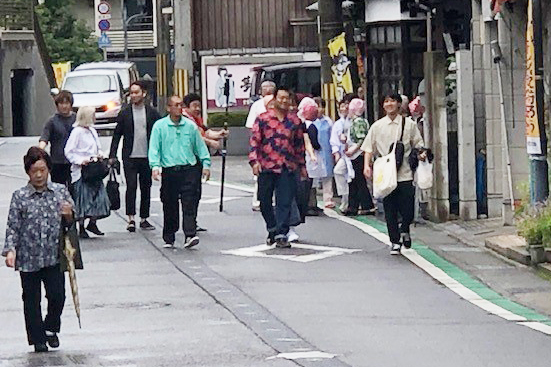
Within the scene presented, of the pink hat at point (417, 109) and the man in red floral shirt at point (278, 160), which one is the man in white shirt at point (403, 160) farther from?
the pink hat at point (417, 109)

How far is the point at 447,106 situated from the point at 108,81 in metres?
22.2

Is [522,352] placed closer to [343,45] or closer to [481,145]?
[481,145]

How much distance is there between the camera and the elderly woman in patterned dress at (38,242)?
10531mm

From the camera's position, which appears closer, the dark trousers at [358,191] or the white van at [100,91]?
the dark trousers at [358,191]

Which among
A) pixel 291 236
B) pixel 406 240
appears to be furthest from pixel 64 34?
pixel 406 240

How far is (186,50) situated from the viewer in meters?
36.3

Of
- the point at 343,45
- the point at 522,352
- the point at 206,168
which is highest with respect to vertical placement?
the point at 343,45

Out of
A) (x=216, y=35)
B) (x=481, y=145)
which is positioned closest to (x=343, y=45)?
(x=481, y=145)

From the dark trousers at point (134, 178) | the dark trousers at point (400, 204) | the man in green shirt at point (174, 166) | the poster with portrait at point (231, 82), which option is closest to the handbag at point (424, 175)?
the dark trousers at point (400, 204)

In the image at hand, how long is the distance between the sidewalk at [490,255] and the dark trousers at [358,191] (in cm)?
41

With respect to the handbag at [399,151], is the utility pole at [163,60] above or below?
above

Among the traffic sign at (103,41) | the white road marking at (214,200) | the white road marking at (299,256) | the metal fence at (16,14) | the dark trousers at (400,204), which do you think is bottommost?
the white road marking at (299,256)

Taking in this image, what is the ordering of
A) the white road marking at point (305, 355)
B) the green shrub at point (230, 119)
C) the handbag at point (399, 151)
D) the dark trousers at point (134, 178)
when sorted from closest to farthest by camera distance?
the white road marking at point (305, 355), the handbag at point (399, 151), the dark trousers at point (134, 178), the green shrub at point (230, 119)

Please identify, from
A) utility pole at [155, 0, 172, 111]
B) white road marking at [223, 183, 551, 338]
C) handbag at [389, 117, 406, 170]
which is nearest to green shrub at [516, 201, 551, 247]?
white road marking at [223, 183, 551, 338]
